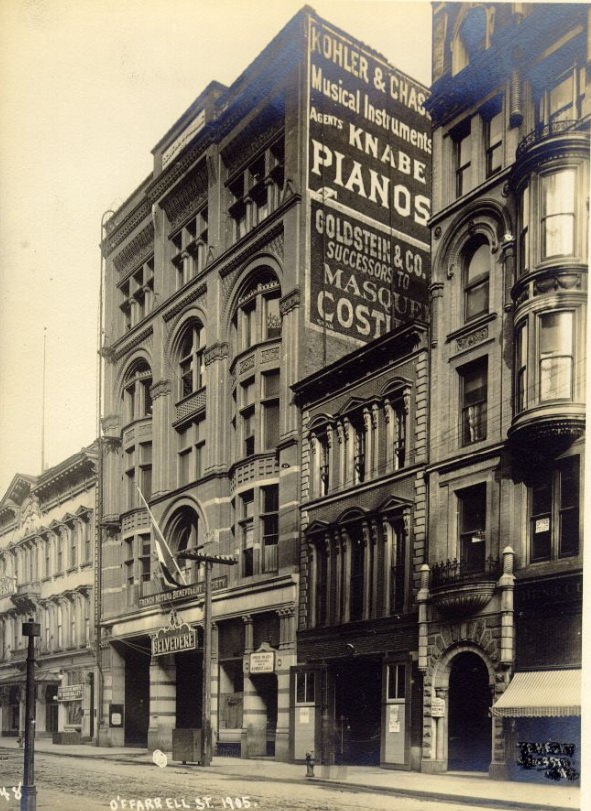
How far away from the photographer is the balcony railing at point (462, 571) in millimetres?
16109

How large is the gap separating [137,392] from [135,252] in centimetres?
337

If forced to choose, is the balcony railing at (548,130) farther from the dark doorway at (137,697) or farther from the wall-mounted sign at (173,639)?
the dark doorway at (137,697)

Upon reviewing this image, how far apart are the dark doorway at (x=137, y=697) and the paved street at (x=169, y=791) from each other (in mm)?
2587

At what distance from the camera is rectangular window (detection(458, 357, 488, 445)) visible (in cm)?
1742

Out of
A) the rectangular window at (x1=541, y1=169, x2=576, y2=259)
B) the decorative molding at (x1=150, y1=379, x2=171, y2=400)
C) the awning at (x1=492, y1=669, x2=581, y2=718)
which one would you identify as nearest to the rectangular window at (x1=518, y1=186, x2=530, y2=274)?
the rectangular window at (x1=541, y1=169, x2=576, y2=259)

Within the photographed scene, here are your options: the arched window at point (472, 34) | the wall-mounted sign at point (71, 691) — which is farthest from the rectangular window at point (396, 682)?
the arched window at point (472, 34)

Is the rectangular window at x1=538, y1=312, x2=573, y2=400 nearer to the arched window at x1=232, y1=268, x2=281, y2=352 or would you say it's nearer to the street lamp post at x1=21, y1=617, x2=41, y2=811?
the street lamp post at x1=21, y1=617, x2=41, y2=811

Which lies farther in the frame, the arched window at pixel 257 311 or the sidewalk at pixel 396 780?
the arched window at pixel 257 311

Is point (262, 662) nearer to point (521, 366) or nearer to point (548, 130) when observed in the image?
point (521, 366)

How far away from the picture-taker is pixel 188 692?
22406 millimetres

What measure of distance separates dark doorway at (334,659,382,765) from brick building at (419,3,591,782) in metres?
1.60

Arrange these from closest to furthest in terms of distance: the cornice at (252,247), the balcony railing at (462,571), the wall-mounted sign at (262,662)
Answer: the balcony railing at (462,571), the wall-mounted sign at (262,662), the cornice at (252,247)

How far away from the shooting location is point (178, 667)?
22891 mm

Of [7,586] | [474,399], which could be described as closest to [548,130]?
[474,399]
